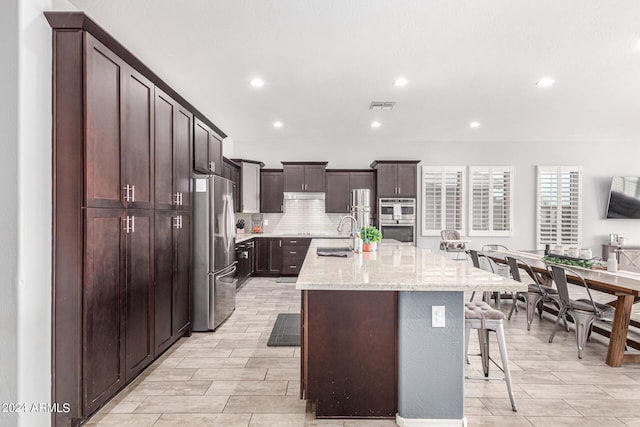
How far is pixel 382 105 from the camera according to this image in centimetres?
490

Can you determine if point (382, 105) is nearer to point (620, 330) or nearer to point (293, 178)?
point (293, 178)

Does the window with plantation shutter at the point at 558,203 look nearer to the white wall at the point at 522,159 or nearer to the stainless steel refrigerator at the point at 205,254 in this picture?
the white wall at the point at 522,159

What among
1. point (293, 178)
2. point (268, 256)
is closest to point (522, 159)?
point (293, 178)

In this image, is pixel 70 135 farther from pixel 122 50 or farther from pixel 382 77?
pixel 382 77

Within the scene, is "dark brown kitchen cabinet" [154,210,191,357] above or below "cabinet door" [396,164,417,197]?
below

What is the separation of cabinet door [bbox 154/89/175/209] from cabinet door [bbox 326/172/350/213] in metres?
4.35

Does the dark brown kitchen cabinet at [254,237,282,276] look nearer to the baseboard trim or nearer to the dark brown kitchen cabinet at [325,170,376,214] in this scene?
the dark brown kitchen cabinet at [325,170,376,214]

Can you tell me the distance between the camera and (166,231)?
2.97m

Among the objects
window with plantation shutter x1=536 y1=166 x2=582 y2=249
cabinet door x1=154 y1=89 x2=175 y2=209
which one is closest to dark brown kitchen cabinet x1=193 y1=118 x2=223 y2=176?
cabinet door x1=154 y1=89 x2=175 y2=209

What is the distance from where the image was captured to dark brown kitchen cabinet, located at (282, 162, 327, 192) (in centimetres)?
704

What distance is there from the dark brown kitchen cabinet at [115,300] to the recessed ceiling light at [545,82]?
176 inches

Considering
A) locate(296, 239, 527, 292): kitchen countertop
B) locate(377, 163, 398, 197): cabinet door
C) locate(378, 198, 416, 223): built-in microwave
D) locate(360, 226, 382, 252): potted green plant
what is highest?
locate(377, 163, 398, 197): cabinet door

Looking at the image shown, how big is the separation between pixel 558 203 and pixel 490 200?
1.43 meters

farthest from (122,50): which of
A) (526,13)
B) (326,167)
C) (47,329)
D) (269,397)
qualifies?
(326,167)
